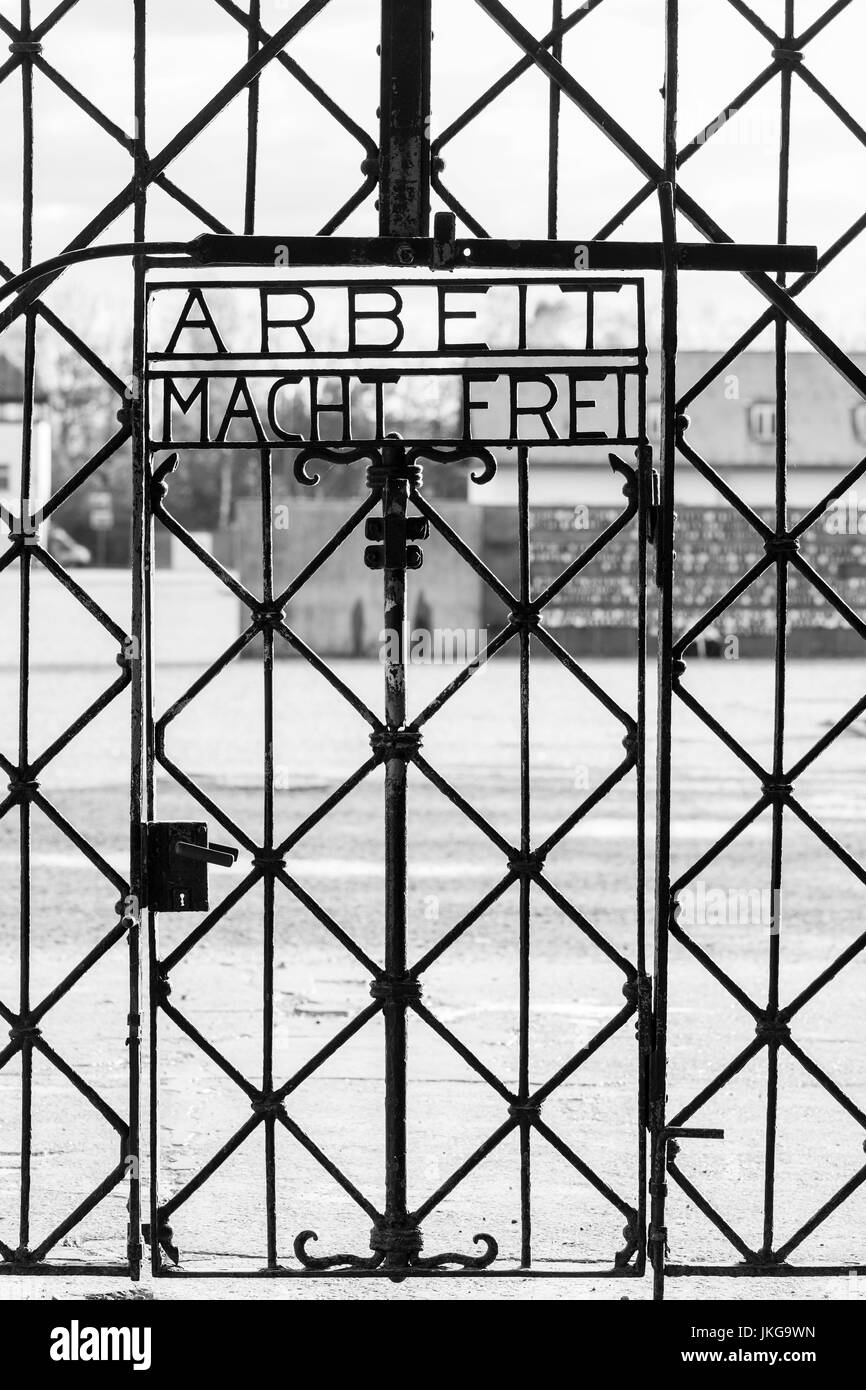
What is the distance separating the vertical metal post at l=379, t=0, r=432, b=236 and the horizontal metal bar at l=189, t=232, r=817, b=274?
13cm

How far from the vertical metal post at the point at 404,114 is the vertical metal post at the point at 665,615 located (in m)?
0.58

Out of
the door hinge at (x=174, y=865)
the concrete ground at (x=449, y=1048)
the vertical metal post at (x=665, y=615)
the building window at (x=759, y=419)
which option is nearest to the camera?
the vertical metal post at (x=665, y=615)

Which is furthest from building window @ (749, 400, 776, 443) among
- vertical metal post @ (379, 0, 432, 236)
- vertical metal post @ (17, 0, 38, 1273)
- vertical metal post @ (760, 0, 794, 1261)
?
vertical metal post @ (17, 0, 38, 1273)

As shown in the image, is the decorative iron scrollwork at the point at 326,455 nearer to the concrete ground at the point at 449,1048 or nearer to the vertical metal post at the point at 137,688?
the vertical metal post at the point at 137,688

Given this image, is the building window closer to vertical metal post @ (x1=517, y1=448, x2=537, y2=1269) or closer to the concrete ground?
the concrete ground

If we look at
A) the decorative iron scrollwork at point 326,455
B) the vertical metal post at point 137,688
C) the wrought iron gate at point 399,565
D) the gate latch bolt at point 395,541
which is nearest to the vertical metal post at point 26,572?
the wrought iron gate at point 399,565

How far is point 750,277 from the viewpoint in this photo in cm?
429

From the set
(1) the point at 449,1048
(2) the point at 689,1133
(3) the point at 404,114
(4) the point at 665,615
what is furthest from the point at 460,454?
(1) the point at 449,1048

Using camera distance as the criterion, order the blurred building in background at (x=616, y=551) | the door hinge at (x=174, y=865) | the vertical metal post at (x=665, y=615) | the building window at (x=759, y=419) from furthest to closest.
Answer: the building window at (x=759, y=419), the blurred building in background at (x=616, y=551), the door hinge at (x=174, y=865), the vertical metal post at (x=665, y=615)

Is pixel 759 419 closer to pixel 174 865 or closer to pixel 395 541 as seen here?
pixel 395 541

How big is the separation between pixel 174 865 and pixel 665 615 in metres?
1.31

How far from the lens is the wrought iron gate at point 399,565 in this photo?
4.12m

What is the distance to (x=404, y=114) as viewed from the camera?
422 cm

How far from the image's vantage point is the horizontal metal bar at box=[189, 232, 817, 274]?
4.09 meters
